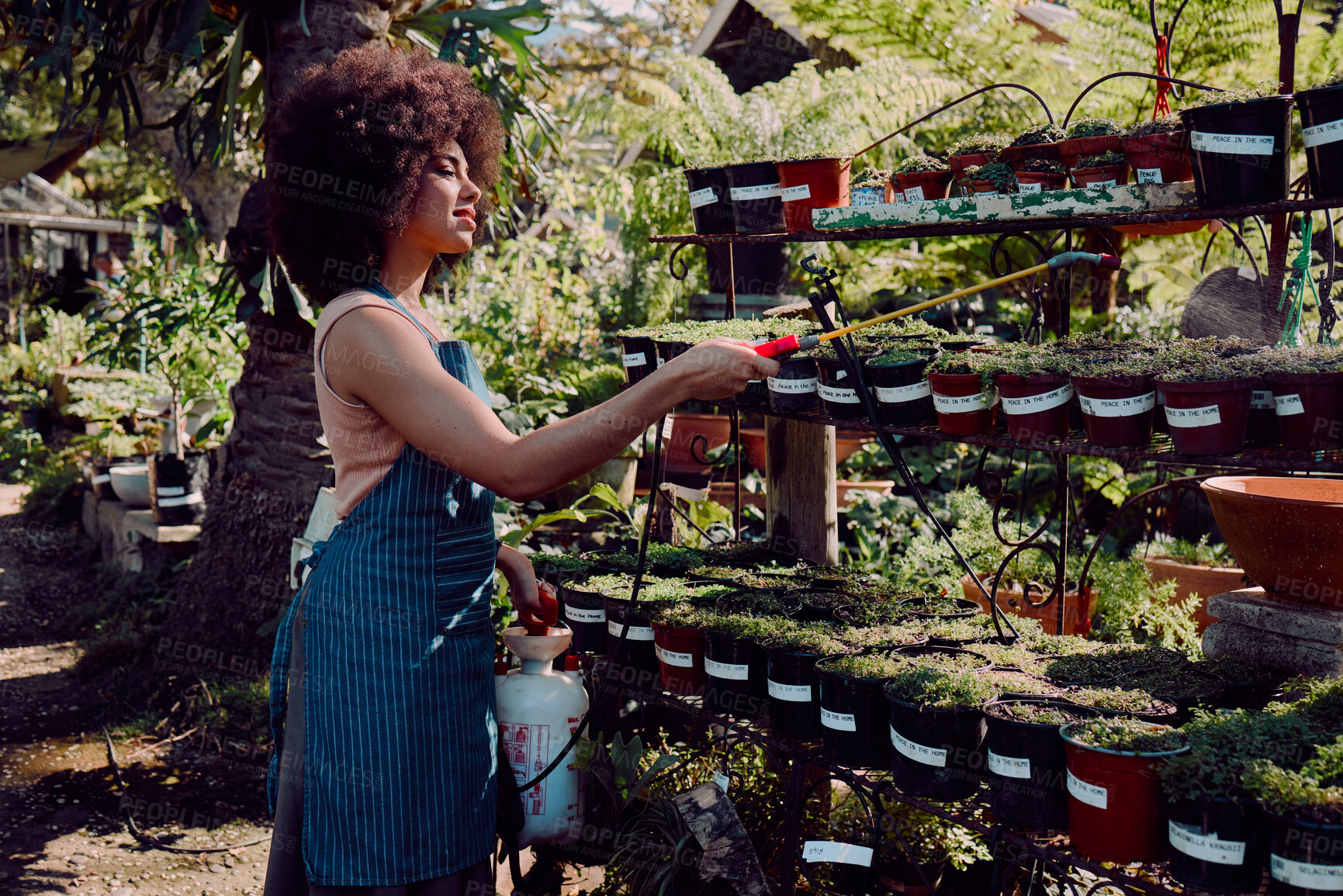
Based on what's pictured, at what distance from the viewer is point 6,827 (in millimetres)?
3455

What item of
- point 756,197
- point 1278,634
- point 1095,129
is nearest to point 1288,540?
point 1278,634

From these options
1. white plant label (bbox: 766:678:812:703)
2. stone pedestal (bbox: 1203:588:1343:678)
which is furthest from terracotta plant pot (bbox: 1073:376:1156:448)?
white plant label (bbox: 766:678:812:703)

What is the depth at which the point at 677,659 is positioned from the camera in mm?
2500

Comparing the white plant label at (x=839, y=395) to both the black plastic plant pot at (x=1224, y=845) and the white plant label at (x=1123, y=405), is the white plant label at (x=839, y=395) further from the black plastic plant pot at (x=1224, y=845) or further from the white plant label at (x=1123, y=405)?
the black plastic plant pot at (x=1224, y=845)

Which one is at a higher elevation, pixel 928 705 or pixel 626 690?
pixel 928 705

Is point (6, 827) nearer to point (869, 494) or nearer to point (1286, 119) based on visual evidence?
point (869, 494)

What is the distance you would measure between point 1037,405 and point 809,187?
2.89ft

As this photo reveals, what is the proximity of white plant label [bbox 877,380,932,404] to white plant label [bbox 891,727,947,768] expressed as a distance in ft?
2.32

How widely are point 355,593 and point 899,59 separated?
15.3ft

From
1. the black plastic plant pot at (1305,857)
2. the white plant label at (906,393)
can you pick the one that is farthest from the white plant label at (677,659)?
the black plastic plant pot at (1305,857)

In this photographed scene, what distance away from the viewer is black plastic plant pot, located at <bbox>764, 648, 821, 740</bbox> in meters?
2.19

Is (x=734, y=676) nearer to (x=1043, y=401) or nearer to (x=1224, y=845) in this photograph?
(x=1043, y=401)

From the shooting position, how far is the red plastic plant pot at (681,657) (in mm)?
2482

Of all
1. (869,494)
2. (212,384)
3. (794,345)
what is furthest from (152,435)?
(794,345)
